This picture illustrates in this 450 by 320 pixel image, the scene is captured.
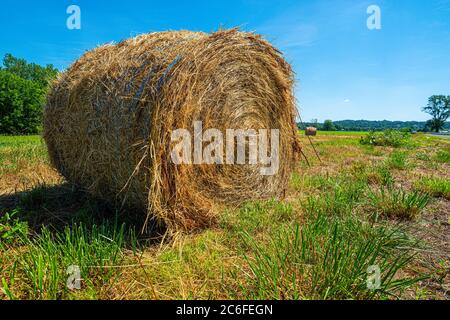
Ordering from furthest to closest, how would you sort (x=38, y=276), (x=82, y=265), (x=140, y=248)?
(x=140, y=248) < (x=82, y=265) < (x=38, y=276)

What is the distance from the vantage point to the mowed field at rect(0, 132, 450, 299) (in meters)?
2.12

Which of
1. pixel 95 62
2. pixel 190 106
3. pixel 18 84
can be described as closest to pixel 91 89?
pixel 95 62

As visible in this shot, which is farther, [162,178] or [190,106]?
[190,106]

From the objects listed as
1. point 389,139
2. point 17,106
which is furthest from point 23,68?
point 389,139

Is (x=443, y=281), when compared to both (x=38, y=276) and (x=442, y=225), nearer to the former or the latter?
(x=442, y=225)

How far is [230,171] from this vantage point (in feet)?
13.8

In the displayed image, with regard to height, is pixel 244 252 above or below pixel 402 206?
below

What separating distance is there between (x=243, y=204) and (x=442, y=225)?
2501 millimetres

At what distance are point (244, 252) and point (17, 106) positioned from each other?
47.6 m

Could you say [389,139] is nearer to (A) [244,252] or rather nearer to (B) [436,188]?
(B) [436,188]

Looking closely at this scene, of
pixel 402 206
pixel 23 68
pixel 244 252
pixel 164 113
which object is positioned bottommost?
pixel 244 252

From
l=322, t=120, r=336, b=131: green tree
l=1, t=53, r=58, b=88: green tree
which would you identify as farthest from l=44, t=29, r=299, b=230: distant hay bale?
l=322, t=120, r=336, b=131: green tree

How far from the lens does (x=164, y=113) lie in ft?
9.89

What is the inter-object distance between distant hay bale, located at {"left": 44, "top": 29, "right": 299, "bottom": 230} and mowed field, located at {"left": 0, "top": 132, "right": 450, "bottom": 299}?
0.38 m
